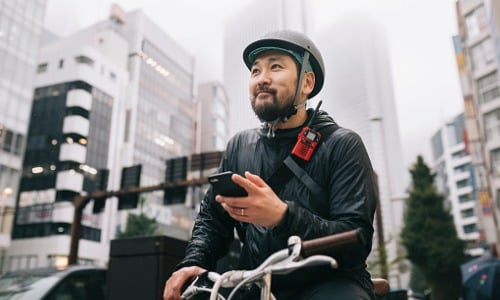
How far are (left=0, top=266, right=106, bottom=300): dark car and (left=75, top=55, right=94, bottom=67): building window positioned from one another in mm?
26203

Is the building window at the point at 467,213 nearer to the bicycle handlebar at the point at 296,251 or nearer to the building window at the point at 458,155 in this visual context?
the building window at the point at 458,155

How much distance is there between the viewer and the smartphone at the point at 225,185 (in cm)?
126

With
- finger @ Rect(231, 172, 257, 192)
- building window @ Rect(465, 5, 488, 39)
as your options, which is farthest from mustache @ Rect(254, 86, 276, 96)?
building window @ Rect(465, 5, 488, 39)

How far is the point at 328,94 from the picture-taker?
4.73m

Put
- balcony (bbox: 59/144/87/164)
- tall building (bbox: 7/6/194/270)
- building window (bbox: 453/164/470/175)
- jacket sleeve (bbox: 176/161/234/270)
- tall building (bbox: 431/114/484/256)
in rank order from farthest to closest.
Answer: building window (bbox: 453/164/470/175), tall building (bbox: 431/114/484/256), tall building (bbox: 7/6/194/270), balcony (bbox: 59/144/87/164), jacket sleeve (bbox: 176/161/234/270)

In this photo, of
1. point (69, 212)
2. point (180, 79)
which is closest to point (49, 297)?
point (69, 212)

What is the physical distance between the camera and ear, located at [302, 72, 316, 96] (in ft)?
6.48

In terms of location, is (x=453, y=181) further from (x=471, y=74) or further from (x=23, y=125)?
(x=23, y=125)

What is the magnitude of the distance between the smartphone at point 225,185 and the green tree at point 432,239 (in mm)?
28234

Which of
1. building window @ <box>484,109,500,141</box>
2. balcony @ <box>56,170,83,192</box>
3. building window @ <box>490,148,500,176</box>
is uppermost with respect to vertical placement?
building window @ <box>484,109,500,141</box>

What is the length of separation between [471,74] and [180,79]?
1457 inches

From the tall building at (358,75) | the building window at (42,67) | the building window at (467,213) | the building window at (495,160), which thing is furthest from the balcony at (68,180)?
the building window at (467,213)

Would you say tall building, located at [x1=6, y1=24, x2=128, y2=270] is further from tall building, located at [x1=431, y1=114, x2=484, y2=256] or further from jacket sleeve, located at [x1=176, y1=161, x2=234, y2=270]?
tall building, located at [x1=431, y1=114, x2=484, y2=256]

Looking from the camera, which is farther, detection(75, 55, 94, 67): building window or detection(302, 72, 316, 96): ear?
detection(75, 55, 94, 67): building window
